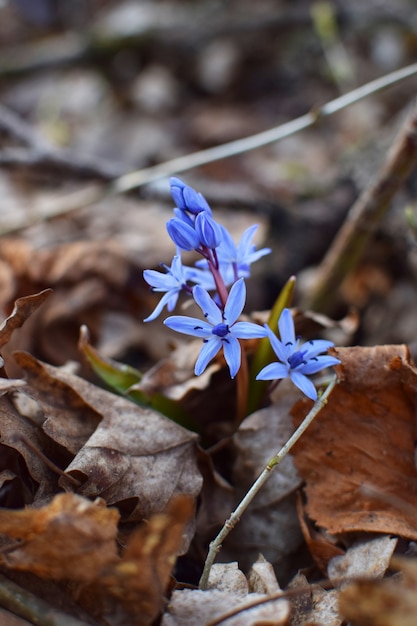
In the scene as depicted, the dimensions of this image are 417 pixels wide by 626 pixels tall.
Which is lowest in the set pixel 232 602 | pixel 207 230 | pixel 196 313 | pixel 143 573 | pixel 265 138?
pixel 196 313

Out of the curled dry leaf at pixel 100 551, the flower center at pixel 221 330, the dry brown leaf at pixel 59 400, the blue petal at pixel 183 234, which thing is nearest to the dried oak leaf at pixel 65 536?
the curled dry leaf at pixel 100 551

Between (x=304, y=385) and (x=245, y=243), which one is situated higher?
(x=245, y=243)

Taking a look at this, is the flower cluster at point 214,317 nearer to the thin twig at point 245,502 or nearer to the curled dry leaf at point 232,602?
the thin twig at point 245,502

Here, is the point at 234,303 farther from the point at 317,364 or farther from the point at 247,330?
the point at 317,364

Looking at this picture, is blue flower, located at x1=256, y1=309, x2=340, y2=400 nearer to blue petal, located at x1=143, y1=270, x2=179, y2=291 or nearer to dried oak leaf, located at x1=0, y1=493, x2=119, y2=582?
blue petal, located at x1=143, y1=270, x2=179, y2=291

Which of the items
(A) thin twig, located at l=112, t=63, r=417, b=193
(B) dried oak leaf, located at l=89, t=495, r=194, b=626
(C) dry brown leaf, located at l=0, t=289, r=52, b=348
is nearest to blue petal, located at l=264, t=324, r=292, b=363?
(B) dried oak leaf, located at l=89, t=495, r=194, b=626

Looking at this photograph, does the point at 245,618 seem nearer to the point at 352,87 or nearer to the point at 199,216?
the point at 199,216

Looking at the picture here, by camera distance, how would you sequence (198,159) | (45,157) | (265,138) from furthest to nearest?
(45,157)
(198,159)
(265,138)

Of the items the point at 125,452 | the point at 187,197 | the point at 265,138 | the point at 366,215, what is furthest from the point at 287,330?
the point at 265,138
